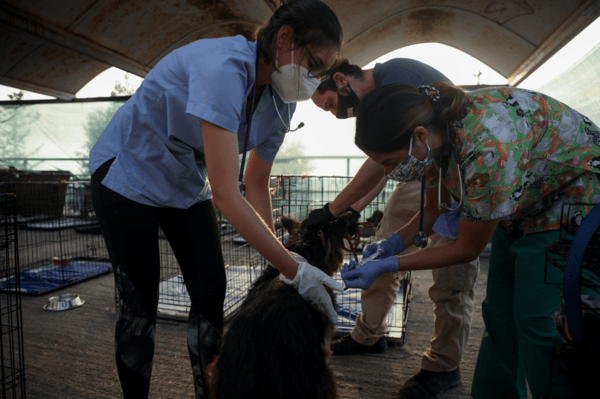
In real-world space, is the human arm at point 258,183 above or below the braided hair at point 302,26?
below

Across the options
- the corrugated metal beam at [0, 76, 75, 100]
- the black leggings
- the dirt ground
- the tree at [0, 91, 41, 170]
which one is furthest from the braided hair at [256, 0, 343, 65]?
the tree at [0, 91, 41, 170]

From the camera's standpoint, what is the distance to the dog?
1113mm

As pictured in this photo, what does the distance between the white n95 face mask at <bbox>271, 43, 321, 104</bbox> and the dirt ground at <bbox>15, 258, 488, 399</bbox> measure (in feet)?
5.53

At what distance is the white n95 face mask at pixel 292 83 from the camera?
4.07 feet

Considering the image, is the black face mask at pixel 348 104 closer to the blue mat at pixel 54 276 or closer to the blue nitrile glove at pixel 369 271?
the blue nitrile glove at pixel 369 271

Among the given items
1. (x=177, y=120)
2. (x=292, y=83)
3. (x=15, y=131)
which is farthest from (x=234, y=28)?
(x=15, y=131)

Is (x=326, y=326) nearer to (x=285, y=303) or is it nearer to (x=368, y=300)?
(x=285, y=303)

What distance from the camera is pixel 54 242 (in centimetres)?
589

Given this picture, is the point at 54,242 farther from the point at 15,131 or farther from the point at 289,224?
the point at 289,224

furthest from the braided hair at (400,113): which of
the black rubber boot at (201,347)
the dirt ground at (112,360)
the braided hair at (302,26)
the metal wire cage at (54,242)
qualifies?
the metal wire cage at (54,242)

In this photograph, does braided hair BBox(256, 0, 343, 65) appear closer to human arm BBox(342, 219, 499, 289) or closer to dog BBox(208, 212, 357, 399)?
human arm BBox(342, 219, 499, 289)

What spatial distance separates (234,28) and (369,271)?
17.2ft

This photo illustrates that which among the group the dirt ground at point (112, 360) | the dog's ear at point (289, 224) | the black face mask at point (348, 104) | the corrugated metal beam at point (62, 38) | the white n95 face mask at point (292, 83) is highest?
the corrugated metal beam at point (62, 38)

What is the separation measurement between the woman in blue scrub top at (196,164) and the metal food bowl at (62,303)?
268 centimetres
